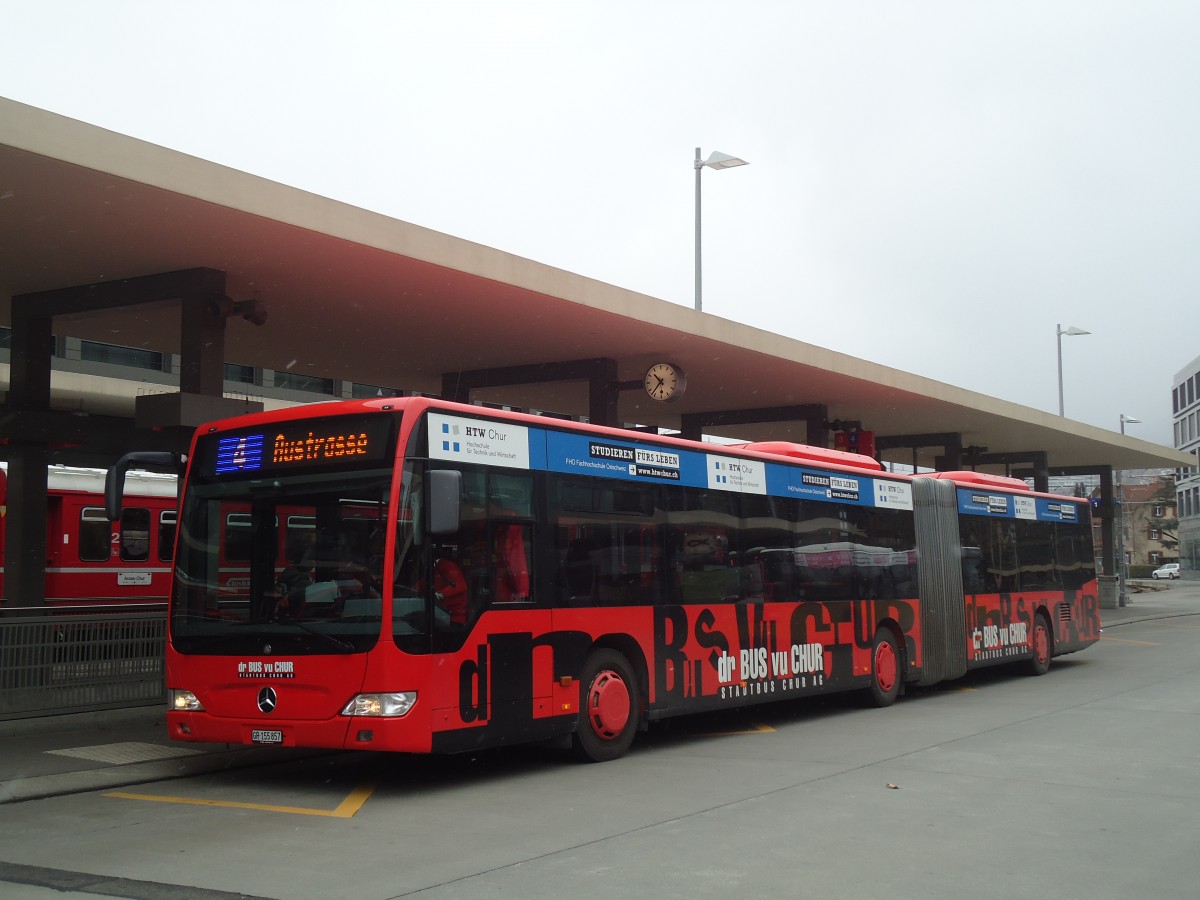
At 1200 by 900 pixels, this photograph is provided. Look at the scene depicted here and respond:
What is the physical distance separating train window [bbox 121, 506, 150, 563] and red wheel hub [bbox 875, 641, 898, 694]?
13.7 metres

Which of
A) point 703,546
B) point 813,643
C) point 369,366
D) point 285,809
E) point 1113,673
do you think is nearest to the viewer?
point 285,809

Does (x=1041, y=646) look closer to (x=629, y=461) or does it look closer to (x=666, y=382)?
(x=666, y=382)

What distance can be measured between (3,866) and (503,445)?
4945 millimetres

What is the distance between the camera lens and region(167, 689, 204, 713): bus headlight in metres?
10.1

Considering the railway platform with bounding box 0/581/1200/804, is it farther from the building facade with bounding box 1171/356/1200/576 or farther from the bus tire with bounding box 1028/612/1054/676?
the building facade with bounding box 1171/356/1200/576

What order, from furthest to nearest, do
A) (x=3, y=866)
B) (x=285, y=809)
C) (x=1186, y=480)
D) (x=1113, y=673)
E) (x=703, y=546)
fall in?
1. (x=1186, y=480)
2. (x=1113, y=673)
3. (x=703, y=546)
4. (x=285, y=809)
5. (x=3, y=866)

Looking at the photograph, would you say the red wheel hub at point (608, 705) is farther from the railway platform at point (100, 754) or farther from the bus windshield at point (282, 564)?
the railway platform at point (100, 754)

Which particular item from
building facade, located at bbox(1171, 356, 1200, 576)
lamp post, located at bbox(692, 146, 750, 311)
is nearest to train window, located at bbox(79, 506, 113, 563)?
lamp post, located at bbox(692, 146, 750, 311)

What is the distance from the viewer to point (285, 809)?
9047mm

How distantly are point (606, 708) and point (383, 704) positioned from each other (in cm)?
275

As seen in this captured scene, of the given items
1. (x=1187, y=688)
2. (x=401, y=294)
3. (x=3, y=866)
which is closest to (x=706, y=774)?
(x=3, y=866)

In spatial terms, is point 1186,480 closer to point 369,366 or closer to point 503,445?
point 369,366

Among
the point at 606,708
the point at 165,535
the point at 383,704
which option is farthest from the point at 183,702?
the point at 165,535

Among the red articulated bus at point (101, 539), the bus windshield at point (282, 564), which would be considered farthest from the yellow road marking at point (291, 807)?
the red articulated bus at point (101, 539)
